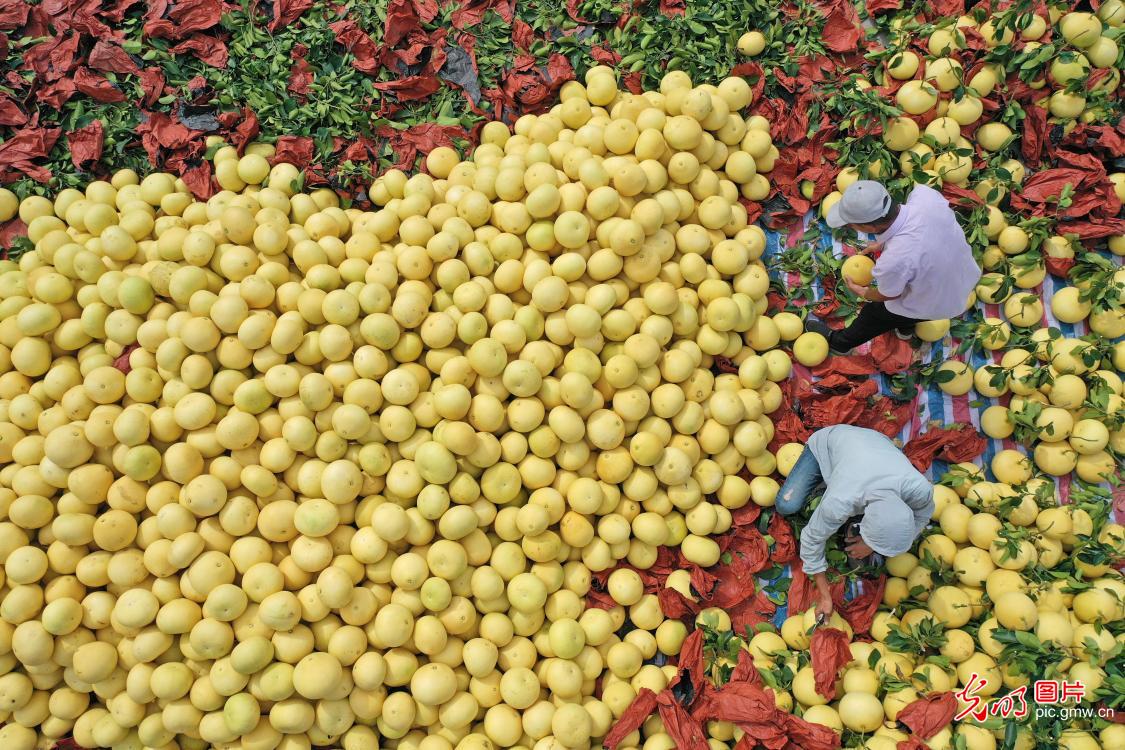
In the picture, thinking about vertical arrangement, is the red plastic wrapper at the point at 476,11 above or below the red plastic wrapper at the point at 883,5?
below

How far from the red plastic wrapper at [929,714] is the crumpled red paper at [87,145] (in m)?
6.51

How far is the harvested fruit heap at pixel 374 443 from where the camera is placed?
3.33 meters

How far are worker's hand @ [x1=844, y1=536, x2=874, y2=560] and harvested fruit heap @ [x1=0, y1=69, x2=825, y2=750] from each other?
2.27 feet

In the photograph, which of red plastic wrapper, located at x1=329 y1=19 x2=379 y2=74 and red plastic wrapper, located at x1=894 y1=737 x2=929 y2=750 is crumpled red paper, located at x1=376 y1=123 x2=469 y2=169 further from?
red plastic wrapper, located at x1=894 y1=737 x2=929 y2=750

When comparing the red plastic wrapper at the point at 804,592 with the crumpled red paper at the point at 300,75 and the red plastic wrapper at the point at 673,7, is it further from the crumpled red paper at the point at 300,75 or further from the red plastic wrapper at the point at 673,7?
the crumpled red paper at the point at 300,75

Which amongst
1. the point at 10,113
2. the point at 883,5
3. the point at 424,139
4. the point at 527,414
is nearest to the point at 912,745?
the point at 527,414

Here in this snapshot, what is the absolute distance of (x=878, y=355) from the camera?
448cm

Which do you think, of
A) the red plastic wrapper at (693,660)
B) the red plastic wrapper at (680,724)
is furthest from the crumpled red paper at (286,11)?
the red plastic wrapper at (680,724)

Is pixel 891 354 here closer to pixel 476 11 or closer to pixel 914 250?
pixel 914 250

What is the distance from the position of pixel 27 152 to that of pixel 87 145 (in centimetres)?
47

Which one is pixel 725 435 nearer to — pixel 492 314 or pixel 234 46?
pixel 492 314

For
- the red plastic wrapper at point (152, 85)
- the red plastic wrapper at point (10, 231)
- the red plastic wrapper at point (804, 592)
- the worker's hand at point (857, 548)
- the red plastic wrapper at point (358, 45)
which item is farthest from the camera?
the red plastic wrapper at point (358, 45)

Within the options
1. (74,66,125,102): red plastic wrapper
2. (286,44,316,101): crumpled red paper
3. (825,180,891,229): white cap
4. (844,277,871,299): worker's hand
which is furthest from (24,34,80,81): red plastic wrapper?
(844,277,871,299): worker's hand

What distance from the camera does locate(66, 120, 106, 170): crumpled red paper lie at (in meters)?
4.70
